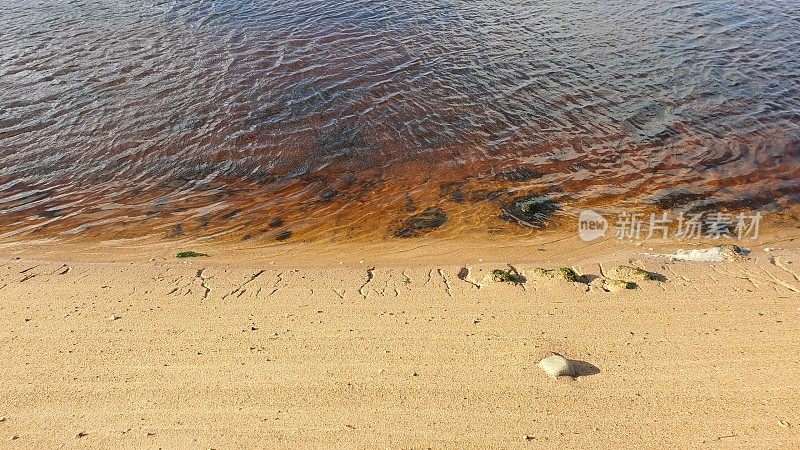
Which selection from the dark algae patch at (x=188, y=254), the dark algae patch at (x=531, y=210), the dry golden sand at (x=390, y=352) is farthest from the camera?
the dark algae patch at (x=531, y=210)

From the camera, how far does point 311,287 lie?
20.0ft

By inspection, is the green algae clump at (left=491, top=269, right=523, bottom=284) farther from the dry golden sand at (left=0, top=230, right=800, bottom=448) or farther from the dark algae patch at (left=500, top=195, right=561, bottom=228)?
the dark algae patch at (left=500, top=195, right=561, bottom=228)

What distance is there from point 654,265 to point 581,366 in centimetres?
231

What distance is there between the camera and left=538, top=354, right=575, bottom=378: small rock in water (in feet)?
15.2

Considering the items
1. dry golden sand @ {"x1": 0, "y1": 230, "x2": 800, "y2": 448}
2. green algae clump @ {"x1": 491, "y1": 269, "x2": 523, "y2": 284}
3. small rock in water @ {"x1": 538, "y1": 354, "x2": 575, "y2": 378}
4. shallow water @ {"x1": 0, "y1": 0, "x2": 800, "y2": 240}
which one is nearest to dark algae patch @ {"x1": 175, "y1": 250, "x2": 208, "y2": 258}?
dry golden sand @ {"x1": 0, "y1": 230, "x2": 800, "y2": 448}

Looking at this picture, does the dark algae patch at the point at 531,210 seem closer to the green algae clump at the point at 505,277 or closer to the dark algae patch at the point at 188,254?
the green algae clump at the point at 505,277

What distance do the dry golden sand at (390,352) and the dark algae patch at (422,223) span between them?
77 centimetres

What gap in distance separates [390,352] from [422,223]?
9.95ft

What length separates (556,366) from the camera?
4656mm

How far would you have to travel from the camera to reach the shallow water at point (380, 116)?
8.17m

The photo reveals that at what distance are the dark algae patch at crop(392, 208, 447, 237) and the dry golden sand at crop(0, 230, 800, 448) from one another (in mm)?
767

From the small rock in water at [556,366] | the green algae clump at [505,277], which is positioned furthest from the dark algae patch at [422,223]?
the small rock in water at [556,366]

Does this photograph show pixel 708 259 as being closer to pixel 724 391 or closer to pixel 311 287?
pixel 724 391

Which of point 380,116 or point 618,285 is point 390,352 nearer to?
point 618,285
